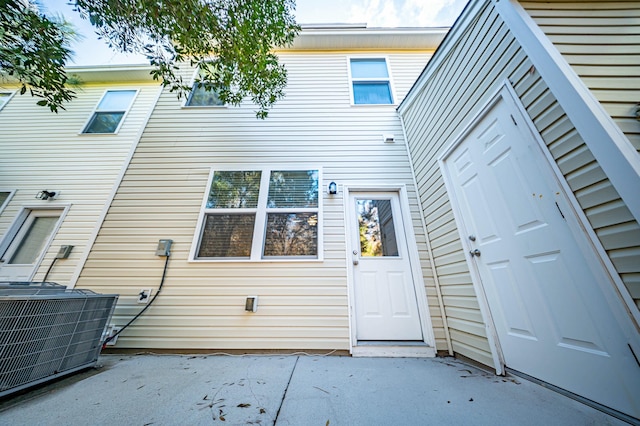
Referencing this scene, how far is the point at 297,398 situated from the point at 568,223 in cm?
195

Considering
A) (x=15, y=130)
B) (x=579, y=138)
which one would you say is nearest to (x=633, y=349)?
(x=579, y=138)

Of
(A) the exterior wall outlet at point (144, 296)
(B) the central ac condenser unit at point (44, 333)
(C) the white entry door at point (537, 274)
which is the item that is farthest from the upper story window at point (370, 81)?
(B) the central ac condenser unit at point (44, 333)

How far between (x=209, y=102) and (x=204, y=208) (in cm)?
221

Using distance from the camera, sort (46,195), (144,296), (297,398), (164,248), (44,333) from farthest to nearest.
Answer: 1. (46,195)
2. (164,248)
3. (144,296)
4. (44,333)
5. (297,398)

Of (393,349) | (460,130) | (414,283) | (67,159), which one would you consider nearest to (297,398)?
(393,349)

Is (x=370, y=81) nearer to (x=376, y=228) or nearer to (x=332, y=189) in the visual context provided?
(x=332, y=189)

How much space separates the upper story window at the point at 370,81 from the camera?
139 inches

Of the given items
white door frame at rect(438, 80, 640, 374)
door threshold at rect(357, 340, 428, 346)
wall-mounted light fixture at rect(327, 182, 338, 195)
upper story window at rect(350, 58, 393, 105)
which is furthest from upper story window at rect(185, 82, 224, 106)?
door threshold at rect(357, 340, 428, 346)

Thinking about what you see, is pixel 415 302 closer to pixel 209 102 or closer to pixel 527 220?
pixel 527 220

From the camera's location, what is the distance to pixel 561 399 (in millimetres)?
1117

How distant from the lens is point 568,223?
3.73 ft

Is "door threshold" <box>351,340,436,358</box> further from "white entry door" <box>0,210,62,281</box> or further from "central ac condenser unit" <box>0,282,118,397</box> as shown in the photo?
"white entry door" <box>0,210,62,281</box>

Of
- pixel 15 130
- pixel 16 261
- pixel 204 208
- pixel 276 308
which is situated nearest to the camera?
pixel 276 308

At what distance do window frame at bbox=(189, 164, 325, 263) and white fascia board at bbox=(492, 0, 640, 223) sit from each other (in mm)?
2175
